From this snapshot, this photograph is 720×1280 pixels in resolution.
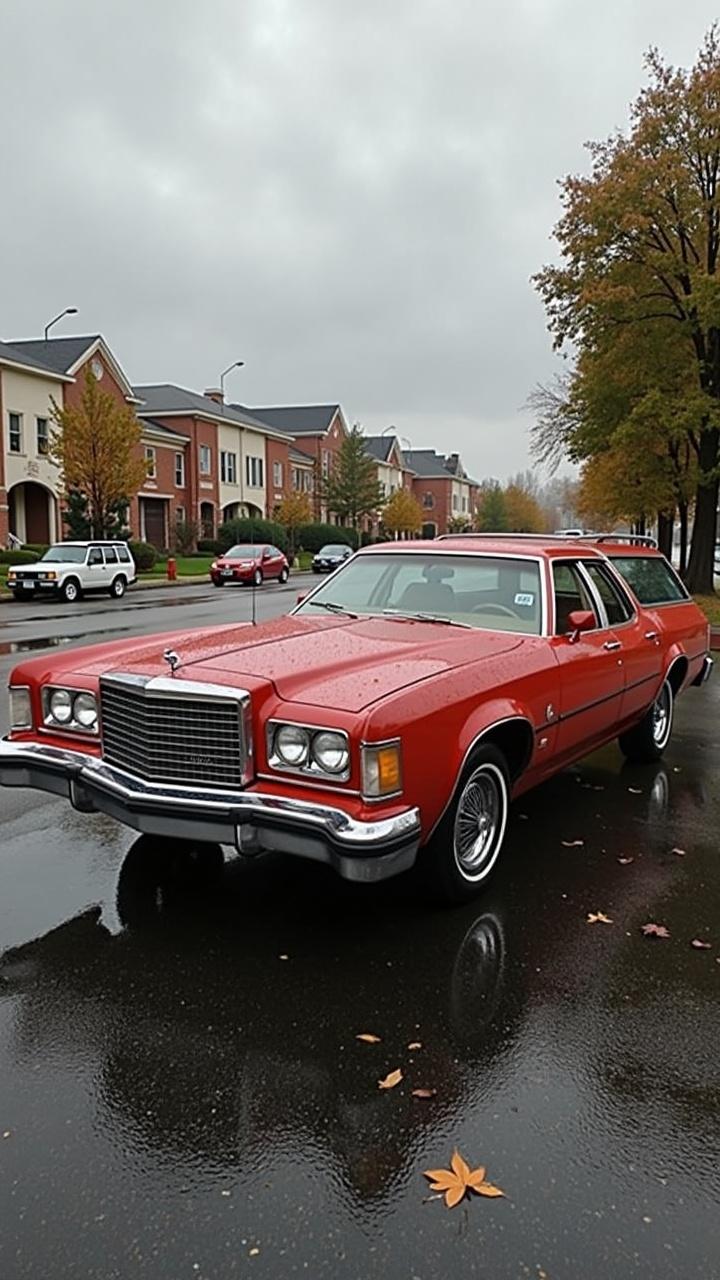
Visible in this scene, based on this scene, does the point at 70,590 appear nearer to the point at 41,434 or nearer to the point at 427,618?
the point at 41,434

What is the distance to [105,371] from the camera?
43562mm

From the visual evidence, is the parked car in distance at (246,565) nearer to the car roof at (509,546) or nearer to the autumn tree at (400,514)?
the car roof at (509,546)

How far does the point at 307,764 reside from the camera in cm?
363

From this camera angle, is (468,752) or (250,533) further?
(250,533)

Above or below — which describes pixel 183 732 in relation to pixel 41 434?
below

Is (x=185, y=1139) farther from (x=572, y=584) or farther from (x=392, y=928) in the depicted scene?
(x=572, y=584)

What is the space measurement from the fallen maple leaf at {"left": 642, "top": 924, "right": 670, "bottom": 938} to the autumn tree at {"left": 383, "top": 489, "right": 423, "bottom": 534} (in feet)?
240

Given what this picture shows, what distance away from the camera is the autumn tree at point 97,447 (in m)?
33.7

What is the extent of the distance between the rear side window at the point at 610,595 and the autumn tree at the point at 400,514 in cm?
7083

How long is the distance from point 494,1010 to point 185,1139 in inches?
49.8

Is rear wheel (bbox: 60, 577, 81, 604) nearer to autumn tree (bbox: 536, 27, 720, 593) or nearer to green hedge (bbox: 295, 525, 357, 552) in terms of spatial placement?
autumn tree (bbox: 536, 27, 720, 593)

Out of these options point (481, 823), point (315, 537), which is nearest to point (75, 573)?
point (481, 823)

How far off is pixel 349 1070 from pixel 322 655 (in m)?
1.84

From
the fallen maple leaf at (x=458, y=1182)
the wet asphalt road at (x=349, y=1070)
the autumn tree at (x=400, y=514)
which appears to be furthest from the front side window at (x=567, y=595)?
the autumn tree at (x=400, y=514)
